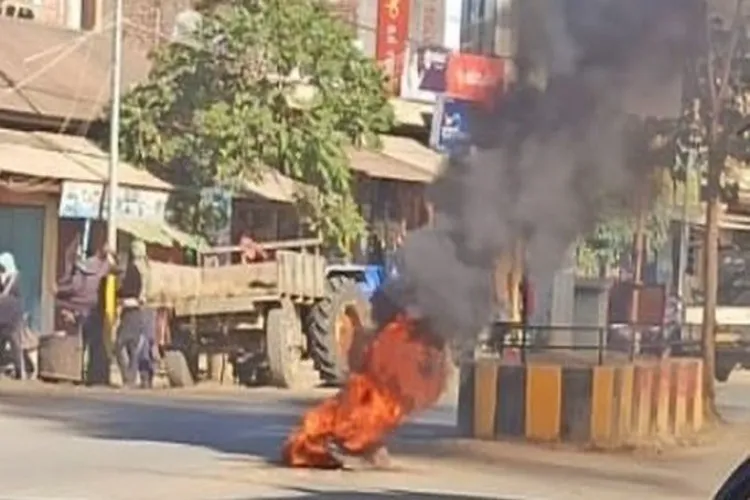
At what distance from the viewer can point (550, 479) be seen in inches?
586

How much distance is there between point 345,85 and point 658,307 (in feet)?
17.9

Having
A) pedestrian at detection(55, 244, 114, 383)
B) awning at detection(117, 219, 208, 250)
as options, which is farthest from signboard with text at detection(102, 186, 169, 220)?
pedestrian at detection(55, 244, 114, 383)

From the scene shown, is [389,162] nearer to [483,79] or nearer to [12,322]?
[12,322]

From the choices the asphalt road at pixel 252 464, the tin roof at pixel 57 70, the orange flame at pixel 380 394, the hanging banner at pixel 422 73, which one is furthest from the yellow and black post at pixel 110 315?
the hanging banner at pixel 422 73

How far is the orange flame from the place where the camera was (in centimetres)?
1420

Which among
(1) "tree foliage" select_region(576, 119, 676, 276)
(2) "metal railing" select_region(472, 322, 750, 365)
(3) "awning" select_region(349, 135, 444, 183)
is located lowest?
(2) "metal railing" select_region(472, 322, 750, 365)

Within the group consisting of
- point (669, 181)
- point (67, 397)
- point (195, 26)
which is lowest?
point (67, 397)

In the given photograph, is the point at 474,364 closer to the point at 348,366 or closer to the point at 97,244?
the point at 348,366

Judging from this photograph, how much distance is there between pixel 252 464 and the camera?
1500cm

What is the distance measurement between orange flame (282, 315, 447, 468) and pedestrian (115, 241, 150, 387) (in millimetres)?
9035

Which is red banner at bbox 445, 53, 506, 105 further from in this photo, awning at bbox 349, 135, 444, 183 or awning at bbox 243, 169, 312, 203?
awning at bbox 349, 135, 444, 183

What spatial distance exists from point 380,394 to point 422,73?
2144 cm

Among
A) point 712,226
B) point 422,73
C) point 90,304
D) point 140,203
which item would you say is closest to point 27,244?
point 140,203

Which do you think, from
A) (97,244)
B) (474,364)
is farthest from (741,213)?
(474,364)
